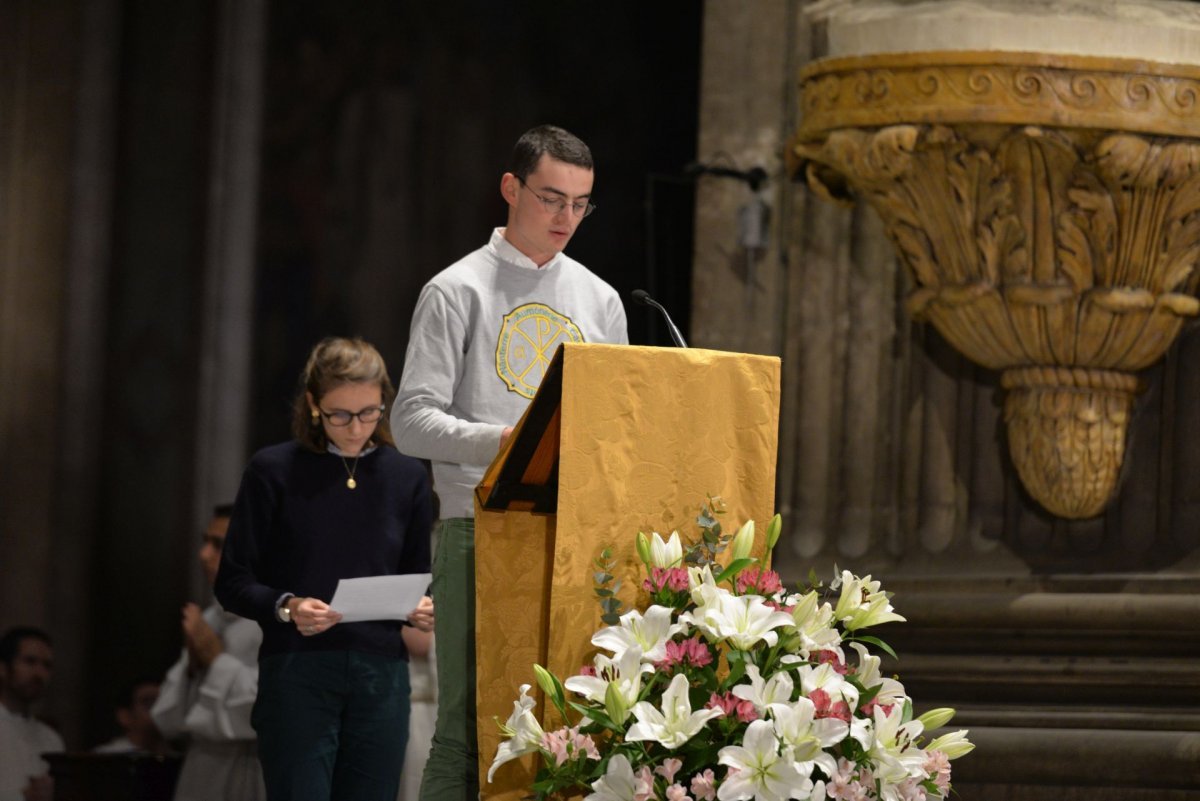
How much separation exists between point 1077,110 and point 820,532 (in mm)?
1494

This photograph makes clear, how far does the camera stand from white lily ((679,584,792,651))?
11.0ft

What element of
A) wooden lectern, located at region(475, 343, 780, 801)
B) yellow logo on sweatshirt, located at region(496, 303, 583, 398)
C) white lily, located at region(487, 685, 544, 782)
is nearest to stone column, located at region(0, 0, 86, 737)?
yellow logo on sweatshirt, located at region(496, 303, 583, 398)

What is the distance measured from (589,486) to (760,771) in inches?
22.7

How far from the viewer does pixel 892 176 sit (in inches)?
203

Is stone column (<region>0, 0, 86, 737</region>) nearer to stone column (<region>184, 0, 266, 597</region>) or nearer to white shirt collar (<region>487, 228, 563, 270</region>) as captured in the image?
stone column (<region>184, 0, 266, 597</region>)

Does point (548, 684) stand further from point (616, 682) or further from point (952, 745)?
point (952, 745)

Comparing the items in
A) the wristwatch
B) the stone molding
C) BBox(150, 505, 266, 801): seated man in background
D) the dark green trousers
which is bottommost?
BBox(150, 505, 266, 801): seated man in background

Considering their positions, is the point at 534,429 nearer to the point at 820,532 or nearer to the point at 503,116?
the point at 820,532

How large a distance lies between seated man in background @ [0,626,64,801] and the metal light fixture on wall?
10.5 ft

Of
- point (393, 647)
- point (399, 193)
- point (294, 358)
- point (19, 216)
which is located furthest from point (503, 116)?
point (393, 647)

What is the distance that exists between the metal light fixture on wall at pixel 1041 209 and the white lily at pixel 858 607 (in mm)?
1802

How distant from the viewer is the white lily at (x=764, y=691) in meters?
3.30

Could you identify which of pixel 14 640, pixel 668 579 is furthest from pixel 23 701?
pixel 668 579

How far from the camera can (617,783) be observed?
325 centimetres
